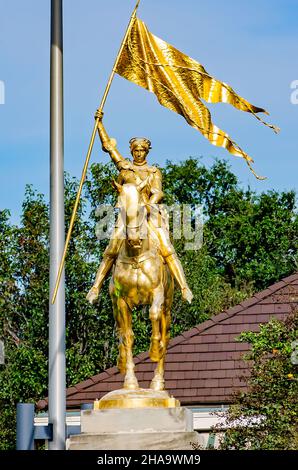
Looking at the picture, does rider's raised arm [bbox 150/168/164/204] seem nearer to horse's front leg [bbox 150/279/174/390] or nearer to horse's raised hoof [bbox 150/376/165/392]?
horse's front leg [bbox 150/279/174/390]

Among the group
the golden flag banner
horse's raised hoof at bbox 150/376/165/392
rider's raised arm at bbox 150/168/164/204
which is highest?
the golden flag banner

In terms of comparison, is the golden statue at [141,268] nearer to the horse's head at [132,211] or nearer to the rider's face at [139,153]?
the horse's head at [132,211]

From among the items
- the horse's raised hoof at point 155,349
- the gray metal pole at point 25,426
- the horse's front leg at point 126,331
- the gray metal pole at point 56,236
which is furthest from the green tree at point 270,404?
the gray metal pole at point 25,426

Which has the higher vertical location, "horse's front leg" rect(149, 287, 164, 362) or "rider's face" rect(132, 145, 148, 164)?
"rider's face" rect(132, 145, 148, 164)

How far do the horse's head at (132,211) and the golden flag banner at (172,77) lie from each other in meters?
1.34

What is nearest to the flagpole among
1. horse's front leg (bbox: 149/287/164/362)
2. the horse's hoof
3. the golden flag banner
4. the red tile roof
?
the golden flag banner

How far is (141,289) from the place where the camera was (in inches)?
616

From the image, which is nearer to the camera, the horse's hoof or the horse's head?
the horse's head

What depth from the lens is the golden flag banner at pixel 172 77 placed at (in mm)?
16375

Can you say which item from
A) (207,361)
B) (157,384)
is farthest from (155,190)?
(207,361)

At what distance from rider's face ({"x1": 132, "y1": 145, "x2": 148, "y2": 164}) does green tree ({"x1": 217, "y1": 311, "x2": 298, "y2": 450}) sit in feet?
10.7

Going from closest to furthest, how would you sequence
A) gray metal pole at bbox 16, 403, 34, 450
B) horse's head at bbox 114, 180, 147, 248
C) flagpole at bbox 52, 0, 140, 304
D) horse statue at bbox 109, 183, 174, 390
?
gray metal pole at bbox 16, 403, 34, 450 → horse's head at bbox 114, 180, 147, 248 → flagpole at bbox 52, 0, 140, 304 → horse statue at bbox 109, 183, 174, 390

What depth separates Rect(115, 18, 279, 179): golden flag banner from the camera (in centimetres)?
1638
